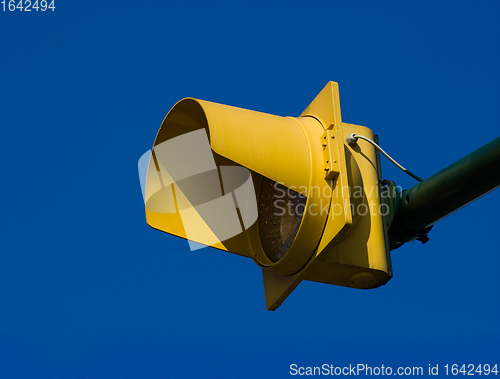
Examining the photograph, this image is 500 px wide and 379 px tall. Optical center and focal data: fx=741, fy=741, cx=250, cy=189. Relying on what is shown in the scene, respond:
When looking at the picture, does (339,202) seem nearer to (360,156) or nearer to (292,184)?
(292,184)

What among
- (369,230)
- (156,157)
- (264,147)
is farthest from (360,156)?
(156,157)

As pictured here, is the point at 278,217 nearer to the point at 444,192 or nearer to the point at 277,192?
the point at 277,192

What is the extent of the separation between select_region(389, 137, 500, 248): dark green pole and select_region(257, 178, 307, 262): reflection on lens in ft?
2.29

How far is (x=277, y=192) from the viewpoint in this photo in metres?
5.63

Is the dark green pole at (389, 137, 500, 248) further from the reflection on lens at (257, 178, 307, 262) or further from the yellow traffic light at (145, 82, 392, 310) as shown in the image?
the reflection on lens at (257, 178, 307, 262)

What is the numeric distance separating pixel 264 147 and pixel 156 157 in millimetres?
975

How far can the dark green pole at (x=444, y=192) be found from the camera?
14.4 feet

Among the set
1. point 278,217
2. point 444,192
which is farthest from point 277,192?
point 444,192

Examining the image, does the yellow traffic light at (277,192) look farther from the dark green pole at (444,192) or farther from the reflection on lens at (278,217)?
the dark green pole at (444,192)

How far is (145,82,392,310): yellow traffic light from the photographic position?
4684mm

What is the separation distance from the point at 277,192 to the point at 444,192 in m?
1.37

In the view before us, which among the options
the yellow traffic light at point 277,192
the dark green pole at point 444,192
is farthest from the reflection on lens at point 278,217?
the dark green pole at point 444,192

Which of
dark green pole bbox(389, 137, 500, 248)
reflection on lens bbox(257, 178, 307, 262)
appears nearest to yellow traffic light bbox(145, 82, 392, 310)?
reflection on lens bbox(257, 178, 307, 262)

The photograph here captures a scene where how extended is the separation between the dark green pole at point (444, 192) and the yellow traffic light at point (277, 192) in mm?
210
